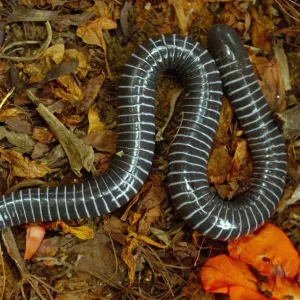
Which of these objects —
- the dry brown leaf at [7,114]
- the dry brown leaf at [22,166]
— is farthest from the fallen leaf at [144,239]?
the dry brown leaf at [7,114]

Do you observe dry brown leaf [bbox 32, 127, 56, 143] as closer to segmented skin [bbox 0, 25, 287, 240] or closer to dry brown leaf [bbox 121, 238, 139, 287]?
segmented skin [bbox 0, 25, 287, 240]

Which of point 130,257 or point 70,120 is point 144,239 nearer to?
point 130,257

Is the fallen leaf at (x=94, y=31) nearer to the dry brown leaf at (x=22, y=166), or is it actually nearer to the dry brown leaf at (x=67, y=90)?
the dry brown leaf at (x=67, y=90)

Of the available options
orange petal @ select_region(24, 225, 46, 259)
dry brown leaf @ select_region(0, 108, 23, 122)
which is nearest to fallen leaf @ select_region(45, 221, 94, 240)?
orange petal @ select_region(24, 225, 46, 259)

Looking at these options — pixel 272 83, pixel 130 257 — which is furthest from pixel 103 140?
pixel 272 83

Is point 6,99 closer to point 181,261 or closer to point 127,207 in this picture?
point 127,207

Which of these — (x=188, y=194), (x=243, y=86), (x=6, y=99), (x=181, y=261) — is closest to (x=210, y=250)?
(x=181, y=261)
